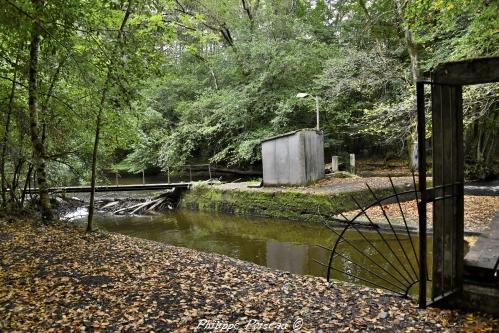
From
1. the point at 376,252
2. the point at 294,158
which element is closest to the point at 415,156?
the point at 294,158

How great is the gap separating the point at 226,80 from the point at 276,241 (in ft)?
47.1

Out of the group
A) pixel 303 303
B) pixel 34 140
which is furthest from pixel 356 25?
pixel 303 303

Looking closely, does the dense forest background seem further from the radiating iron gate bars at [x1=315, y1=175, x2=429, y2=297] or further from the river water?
the radiating iron gate bars at [x1=315, y1=175, x2=429, y2=297]

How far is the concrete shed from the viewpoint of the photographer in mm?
13992

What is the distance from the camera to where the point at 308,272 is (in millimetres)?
7566

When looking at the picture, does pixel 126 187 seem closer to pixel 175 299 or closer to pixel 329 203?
pixel 329 203

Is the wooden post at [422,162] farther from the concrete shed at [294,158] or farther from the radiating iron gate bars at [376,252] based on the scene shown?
the concrete shed at [294,158]

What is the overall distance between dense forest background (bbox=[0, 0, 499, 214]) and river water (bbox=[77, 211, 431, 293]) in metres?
3.31

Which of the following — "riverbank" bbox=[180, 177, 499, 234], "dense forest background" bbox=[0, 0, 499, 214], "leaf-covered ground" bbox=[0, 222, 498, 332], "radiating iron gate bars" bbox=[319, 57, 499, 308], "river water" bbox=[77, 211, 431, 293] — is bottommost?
"river water" bbox=[77, 211, 431, 293]

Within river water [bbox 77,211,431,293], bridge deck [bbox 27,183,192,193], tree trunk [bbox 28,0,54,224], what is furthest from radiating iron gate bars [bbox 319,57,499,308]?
bridge deck [bbox 27,183,192,193]

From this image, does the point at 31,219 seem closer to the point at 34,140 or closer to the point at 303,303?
the point at 34,140

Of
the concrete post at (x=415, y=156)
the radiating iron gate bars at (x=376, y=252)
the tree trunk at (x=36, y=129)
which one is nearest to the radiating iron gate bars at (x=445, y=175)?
the radiating iron gate bars at (x=376, y=252)

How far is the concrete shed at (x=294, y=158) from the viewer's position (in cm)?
1399

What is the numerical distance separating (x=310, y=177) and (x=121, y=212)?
337 inches
